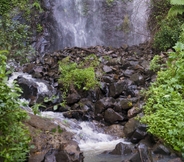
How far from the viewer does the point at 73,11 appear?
46.4 ft

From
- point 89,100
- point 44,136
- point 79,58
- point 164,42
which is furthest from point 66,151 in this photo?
point 164,42

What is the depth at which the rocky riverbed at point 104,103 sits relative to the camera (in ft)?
15.0

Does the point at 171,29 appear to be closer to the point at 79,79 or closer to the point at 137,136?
the point at 79,79

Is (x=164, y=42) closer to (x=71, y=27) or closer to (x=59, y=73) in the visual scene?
(x=59, y=73)

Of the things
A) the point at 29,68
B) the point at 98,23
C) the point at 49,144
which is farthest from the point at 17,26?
the point at 98,23

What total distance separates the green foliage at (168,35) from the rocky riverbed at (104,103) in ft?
2.18

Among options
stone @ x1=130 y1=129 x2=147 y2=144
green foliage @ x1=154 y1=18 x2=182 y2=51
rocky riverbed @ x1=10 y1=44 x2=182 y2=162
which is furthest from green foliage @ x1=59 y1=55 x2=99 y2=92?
green foliage @ x1=154 y1=18 x2=182 y2=51

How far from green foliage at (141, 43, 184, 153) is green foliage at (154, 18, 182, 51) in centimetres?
353

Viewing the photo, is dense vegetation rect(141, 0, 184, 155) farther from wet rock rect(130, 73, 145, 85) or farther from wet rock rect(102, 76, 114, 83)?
wet rock rect(102, 76, 114, 83)

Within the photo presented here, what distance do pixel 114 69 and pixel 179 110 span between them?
4.38 meters

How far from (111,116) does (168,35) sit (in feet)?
15.5

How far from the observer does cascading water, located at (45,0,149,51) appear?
13.1 m

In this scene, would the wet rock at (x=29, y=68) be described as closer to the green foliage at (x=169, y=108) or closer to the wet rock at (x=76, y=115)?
the wet rock at (x=76, y=115)

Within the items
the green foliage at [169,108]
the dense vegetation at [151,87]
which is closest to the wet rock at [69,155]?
the dense vegetation at [151,87]
